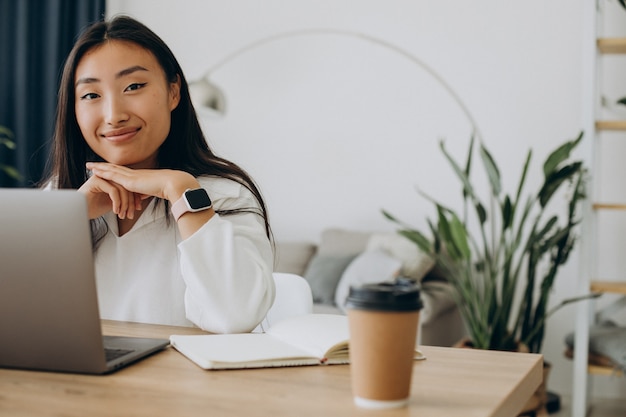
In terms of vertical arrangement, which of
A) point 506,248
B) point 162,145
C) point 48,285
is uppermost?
point 162,145

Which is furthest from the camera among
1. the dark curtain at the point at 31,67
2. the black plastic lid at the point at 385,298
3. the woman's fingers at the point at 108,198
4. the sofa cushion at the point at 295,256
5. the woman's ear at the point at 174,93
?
the dark curtain at the point at 31,67

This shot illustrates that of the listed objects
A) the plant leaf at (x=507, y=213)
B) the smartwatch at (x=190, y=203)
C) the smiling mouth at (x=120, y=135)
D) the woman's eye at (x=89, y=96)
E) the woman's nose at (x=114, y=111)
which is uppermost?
the woman's eye at (x=89, y=96)

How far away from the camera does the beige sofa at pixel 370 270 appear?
3.69 metres

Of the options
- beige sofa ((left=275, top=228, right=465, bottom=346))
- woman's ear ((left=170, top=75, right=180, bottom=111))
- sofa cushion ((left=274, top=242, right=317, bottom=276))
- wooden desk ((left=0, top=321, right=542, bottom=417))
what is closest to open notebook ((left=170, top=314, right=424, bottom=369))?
wooden desk ((left=0, top=321, right=542, bottom=417))

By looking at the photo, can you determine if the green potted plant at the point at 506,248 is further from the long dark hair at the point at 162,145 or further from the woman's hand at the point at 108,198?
the woman's hand at the point at 108,198

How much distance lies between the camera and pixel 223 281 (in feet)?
4.31

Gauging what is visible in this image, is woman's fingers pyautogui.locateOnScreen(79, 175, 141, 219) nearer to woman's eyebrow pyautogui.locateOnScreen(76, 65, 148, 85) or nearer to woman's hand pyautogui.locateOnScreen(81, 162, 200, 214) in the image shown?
woman's hand pyautogui.locateOnScreen(81, 162, 200, 214)

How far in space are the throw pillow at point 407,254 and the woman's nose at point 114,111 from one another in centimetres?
238

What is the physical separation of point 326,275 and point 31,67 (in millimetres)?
2046

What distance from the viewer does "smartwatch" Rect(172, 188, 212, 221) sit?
4.33 ft

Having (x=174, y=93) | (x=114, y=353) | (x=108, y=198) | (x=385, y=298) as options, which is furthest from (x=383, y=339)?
(x=174, y=93)

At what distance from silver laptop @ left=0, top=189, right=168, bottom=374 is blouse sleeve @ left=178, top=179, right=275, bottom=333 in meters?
0.30

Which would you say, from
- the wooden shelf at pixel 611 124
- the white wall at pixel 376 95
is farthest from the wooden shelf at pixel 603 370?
the wooden shelf at pixel 611 124

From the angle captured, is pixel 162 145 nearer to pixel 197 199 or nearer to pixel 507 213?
pixel 197 199
